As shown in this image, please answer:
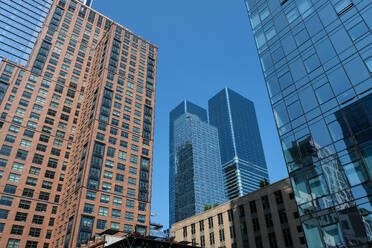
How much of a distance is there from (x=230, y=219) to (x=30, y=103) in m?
65.6

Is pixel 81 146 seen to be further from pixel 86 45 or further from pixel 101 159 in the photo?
pixel 86 45

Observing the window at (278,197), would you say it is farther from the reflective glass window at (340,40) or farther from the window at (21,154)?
the window at (21,154)

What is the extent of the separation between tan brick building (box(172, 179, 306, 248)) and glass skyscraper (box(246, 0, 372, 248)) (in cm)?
2699

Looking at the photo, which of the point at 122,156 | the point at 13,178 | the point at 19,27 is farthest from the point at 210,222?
the point at 19,27

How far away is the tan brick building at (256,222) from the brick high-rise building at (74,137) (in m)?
17.0

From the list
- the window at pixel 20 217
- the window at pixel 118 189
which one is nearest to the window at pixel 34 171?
the window at pixel 20 217

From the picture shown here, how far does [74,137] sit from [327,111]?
77.7m

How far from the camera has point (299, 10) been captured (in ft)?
125

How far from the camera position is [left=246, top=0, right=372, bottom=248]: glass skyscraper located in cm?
2500

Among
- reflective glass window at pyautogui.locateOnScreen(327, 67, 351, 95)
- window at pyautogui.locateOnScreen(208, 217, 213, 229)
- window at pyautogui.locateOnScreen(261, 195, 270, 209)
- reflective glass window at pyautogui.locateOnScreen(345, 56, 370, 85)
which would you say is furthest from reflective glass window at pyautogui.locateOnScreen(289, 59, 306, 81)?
window at pyautogui.locateOnScreen(208, 217, 213, 229)

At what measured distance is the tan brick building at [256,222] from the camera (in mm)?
53906

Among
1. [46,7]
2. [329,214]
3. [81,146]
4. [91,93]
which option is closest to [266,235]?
[329,214]

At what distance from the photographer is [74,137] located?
298ft

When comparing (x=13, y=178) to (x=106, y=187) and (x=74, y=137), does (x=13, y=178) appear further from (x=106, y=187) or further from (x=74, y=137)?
(x=106, y=187)
